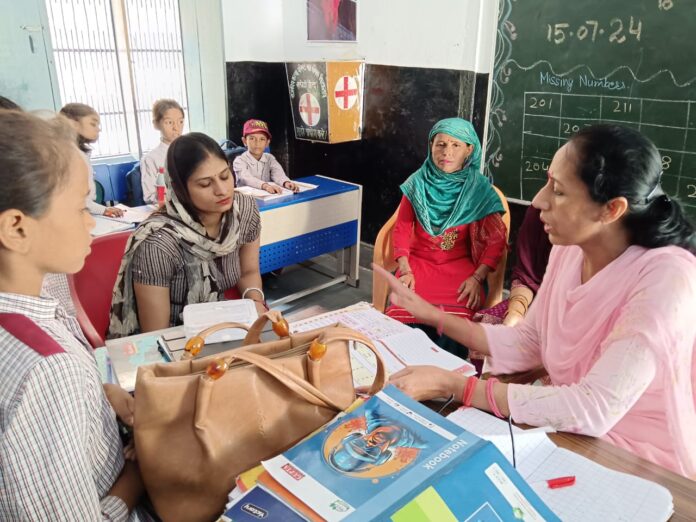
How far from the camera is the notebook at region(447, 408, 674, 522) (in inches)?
31.3

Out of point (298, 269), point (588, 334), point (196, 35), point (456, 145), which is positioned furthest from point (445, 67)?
point (588, 334)

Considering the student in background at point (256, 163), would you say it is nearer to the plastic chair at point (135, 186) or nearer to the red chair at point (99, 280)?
the plastic chair at point (135, 186)

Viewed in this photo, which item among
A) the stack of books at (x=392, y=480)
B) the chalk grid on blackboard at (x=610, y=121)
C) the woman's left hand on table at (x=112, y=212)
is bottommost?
the woman's left hand on table at (x=112, y=212)

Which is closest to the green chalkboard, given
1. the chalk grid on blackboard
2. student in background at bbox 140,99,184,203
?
the chalk grid on blackboard

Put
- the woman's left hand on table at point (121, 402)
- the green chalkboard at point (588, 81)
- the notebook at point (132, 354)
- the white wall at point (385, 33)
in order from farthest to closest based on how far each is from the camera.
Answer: the white wall at point (385, 33)
the green chalkboard at point (588, 81)
the notebook at point (132, 354)
the woman's left hand on table at point (121, 402)

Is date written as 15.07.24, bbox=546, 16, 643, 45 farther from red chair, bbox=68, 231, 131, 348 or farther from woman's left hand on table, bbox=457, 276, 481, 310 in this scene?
red chair, bbox=68, 231, 131, 348

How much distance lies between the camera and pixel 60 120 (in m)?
0.92

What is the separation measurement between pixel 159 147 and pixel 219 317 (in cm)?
266

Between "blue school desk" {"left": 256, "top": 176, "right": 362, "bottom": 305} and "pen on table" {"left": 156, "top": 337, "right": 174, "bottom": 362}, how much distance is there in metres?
1.93

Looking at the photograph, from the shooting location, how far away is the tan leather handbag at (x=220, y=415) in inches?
30.8

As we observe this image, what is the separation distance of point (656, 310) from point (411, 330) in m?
0.57

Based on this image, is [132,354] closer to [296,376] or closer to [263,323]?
[263,323]

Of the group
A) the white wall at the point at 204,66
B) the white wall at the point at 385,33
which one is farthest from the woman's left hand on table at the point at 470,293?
the white wall at the point at 204,66

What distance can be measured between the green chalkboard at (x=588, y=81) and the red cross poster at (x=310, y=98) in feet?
4.10
